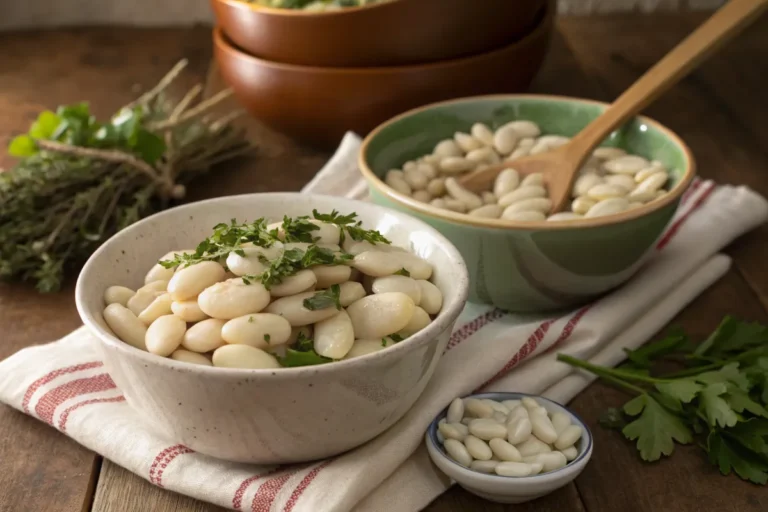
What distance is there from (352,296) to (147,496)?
0.24 meters

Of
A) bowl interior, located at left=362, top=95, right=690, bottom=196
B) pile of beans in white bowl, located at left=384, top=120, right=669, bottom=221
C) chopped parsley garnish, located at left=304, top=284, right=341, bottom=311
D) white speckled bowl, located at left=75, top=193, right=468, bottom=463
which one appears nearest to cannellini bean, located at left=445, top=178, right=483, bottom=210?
pile of beans in white bowl, located at left=384, top=120, right=669, bottom=221

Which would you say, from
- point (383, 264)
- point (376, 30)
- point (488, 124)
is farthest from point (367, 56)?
point (383, 264)

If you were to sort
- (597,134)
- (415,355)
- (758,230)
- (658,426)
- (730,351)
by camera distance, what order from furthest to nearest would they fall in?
(758,230) → (597,134) → (730,351) → (658,426) → (415,355)

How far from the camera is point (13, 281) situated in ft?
3.66

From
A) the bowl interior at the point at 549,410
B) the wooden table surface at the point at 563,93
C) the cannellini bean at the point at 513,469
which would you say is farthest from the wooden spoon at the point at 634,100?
the cannellini bean at the point at 513,469

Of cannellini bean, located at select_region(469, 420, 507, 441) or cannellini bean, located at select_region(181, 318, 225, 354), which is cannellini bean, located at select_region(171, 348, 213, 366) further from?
cannellini bean, located at select_region(469, 420, 507, 441)

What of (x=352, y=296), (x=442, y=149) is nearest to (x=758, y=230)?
(x=442, y=149)

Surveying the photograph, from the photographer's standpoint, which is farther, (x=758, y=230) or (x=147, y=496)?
(x=758, y=230)

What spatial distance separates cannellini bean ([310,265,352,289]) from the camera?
2.55 ft

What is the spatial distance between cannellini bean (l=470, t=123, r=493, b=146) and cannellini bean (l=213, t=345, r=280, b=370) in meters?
0.56

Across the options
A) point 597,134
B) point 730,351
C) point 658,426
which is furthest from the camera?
point 597,134

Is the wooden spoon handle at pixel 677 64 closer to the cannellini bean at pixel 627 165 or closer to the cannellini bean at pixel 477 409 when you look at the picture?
the cannellini bean at pixel 627 165

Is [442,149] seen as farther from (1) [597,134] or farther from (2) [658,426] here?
(2) [658,426]

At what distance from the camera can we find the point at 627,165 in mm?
1096
